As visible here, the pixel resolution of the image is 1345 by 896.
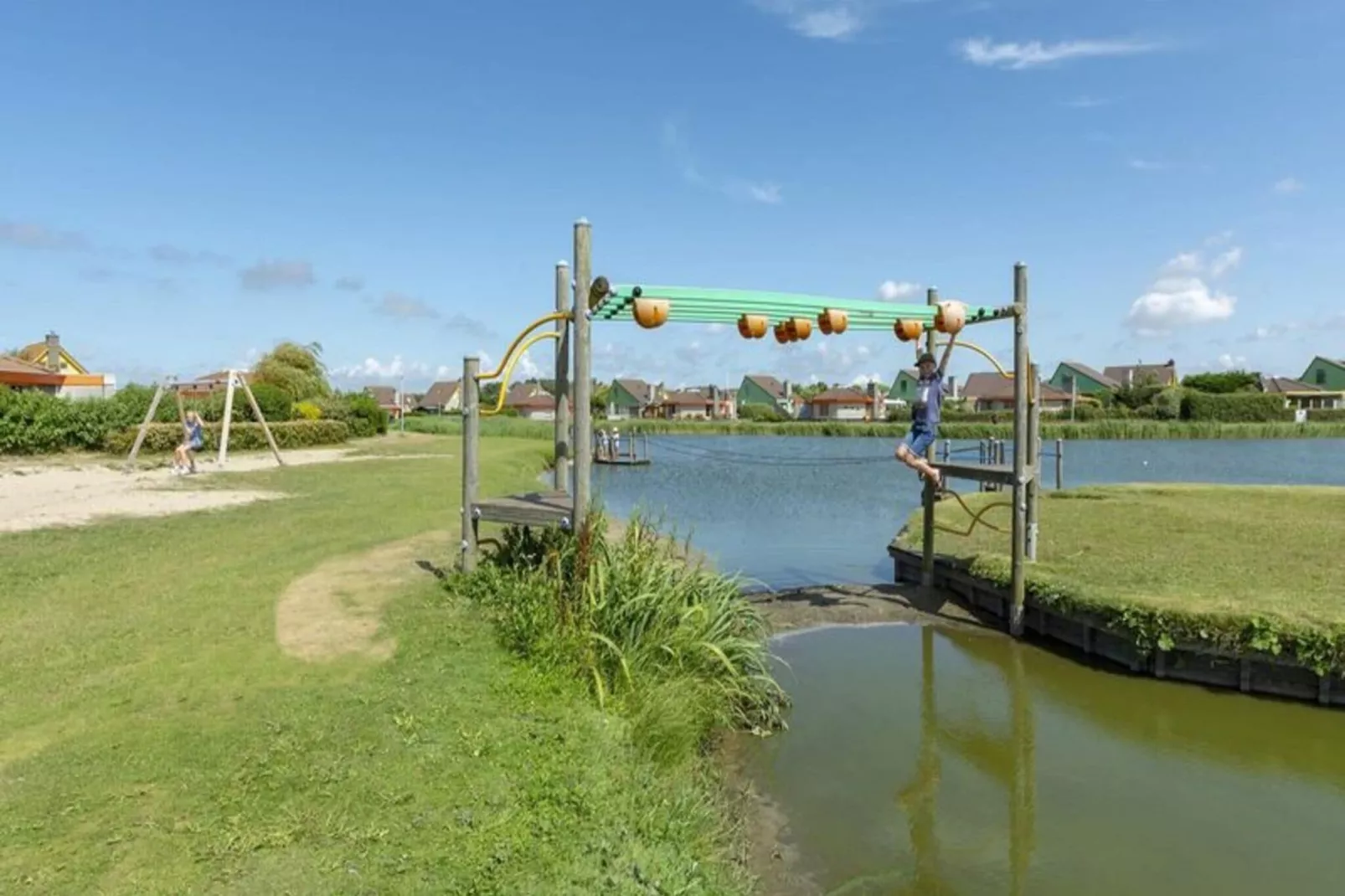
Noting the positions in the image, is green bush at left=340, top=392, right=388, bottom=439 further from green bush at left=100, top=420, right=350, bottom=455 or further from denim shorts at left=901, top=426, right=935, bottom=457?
denim shorts at left=901, top=426, right=935, bottom=457

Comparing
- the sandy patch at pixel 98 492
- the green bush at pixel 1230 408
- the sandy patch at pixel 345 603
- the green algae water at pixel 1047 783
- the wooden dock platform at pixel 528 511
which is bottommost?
the green algae water at pixel 1047 783

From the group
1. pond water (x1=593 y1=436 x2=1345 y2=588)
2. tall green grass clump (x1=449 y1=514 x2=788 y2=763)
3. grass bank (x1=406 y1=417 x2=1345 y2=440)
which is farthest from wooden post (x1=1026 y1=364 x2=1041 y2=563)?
grass bank (x1=406 y1=417 x2=1345 y2=440)

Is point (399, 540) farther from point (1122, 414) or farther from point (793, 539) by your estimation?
point (1122, 414)

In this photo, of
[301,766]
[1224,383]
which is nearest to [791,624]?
[301,766]

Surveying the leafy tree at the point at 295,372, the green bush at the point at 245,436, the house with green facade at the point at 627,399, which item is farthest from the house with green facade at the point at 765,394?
the green bush at the point at 245,436

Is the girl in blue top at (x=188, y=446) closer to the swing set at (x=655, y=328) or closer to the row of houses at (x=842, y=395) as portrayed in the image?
A: the swing set at (x=655, y=328)

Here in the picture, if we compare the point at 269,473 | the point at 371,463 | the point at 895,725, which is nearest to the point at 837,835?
the point at 895,725

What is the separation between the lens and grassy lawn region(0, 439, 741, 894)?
366 cm

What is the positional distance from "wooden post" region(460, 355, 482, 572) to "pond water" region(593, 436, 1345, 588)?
1.90 metres

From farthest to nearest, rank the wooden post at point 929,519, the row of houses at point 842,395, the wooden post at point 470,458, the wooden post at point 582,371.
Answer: the row of houses at point 842,395, the wooden post at point 929,519, the wooden post at point 470,458, the wooden post at point 582,371

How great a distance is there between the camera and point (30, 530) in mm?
10852

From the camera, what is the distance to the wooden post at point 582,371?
737 centimetres

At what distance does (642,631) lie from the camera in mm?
6641

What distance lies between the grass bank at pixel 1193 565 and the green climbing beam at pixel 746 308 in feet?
10.6
